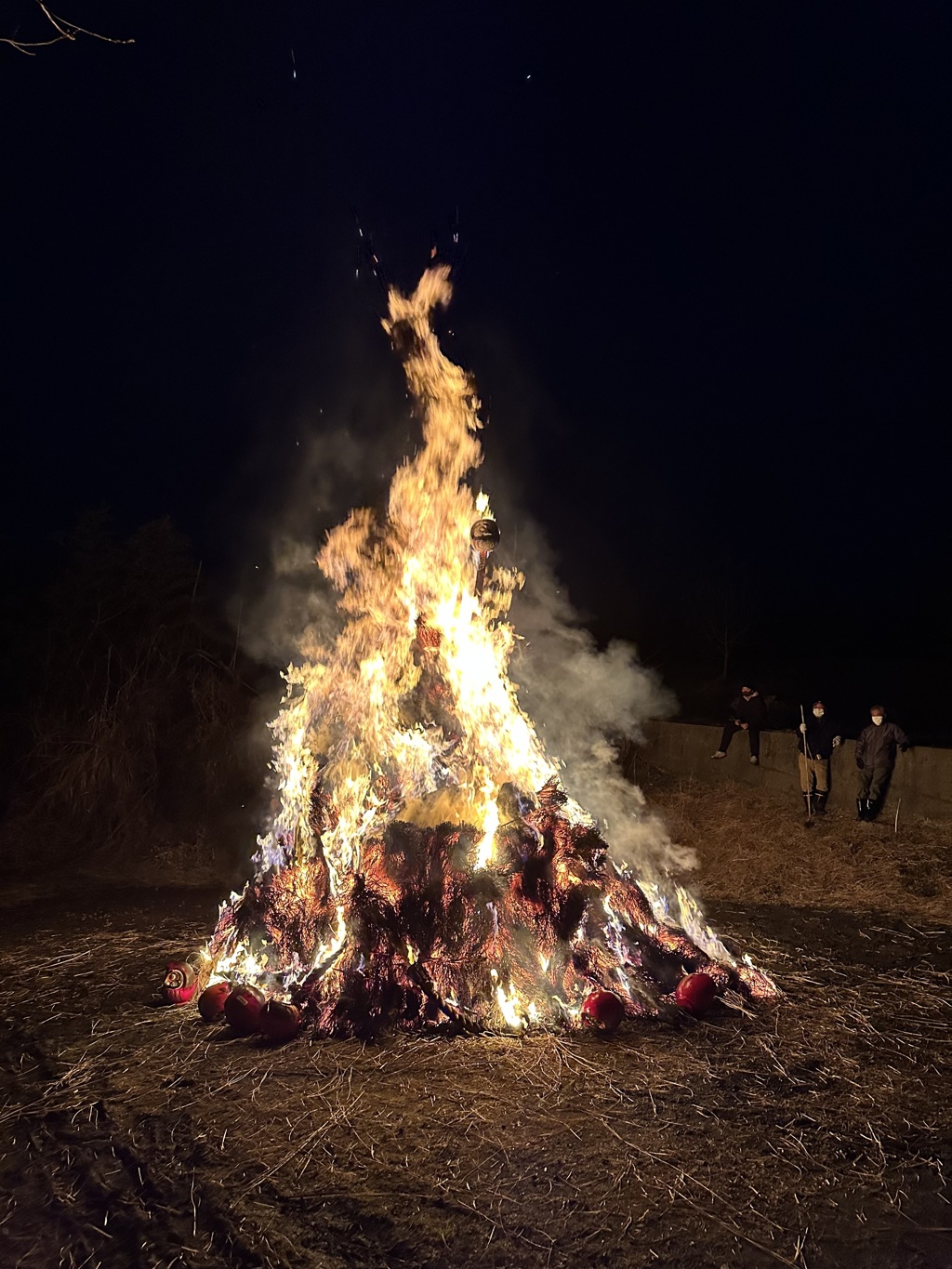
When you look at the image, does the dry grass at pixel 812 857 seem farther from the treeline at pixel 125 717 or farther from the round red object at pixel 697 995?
the treeline at pixel 125 717

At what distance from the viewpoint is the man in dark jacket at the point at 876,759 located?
1046 centimetres

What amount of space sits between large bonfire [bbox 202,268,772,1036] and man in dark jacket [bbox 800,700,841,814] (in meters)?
6.13

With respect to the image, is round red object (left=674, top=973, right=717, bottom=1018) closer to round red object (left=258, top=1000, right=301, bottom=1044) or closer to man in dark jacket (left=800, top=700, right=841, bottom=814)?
round red object (left=258, top=1000, right=301, bottom=1044)

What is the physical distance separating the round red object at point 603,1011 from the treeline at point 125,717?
6.41 m

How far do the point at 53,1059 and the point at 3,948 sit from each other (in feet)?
8.85

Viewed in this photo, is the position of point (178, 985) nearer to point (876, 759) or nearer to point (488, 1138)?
point (488, 1138)

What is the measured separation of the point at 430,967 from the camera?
16.7 feet

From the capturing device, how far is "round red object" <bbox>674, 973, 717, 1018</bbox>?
16.5 ft

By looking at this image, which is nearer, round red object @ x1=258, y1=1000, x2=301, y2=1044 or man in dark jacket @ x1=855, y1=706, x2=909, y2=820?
round red object @ x1=258, y1=1000, x2=301, y2=1044

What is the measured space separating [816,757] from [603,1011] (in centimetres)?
779

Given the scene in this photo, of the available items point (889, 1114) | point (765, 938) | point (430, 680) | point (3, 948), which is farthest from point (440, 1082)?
point (3, 948)

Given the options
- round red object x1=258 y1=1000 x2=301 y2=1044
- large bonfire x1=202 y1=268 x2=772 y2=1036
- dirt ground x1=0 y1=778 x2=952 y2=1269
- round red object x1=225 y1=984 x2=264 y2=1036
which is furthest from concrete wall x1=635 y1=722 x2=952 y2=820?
round red object x1=225 y1=984 x2=264 y2=1036

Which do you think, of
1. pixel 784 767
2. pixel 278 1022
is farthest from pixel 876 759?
pixel 278 1022

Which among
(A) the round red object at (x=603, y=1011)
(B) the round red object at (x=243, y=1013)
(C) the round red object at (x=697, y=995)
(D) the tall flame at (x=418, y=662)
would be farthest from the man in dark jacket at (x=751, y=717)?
(B) the round red object at (x=243, y=1013)
